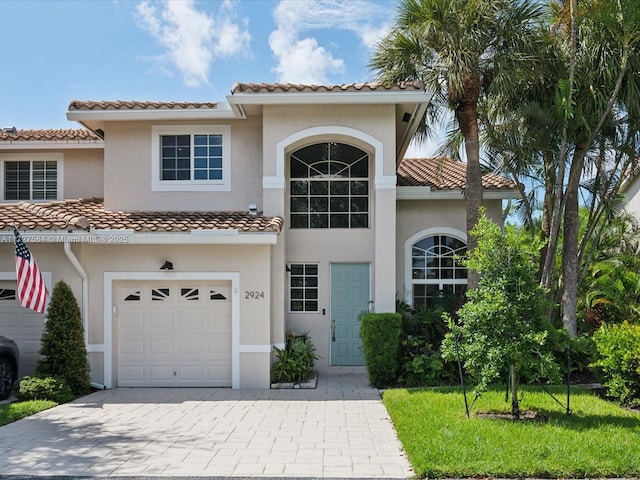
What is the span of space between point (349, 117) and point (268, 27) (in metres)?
2.69

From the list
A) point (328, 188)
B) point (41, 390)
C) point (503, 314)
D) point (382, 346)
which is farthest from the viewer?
point (328, 188)

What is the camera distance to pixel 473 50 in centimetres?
1252

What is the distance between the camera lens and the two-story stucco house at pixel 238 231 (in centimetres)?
1256

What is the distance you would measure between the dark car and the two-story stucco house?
0.58 m

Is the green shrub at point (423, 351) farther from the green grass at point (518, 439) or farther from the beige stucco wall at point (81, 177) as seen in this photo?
the beige stucco wall at point (81, 177)

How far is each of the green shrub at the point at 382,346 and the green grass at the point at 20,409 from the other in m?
6.09

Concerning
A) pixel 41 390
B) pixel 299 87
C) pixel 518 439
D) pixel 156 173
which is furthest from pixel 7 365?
pixel 518 439

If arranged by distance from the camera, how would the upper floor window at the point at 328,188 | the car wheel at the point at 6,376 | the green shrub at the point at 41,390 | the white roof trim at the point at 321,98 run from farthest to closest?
the upper floor window at the point at 328,188
the white roof trim at the point at 321,98
the car wheel at the point at 6,376
the green shrub at the point at 41,390

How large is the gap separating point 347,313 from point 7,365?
7382mm

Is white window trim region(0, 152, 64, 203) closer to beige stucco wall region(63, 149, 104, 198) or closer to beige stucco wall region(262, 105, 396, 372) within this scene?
beige stucco wall region(63, 149, 104, 198)

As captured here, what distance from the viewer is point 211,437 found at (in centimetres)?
850

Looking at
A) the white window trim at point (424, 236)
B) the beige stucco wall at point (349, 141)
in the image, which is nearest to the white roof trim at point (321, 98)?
the beige stucco wall at point (349, 141)

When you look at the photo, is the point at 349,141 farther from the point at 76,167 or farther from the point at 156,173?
the point at 76,167

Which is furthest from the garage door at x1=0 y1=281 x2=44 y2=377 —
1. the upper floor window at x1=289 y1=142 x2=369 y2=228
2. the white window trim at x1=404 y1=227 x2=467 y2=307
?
the white window trim at x1=404 y1=227 x2=467 y2=307
